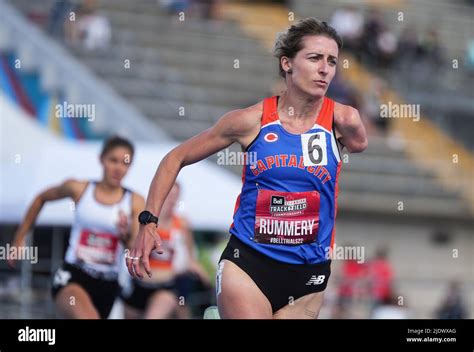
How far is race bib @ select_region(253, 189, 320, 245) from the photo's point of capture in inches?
284

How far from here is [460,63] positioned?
22.0 m

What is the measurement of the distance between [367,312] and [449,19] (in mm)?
9308

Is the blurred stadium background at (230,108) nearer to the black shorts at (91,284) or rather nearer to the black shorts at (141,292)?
the black shorts at (141,292)

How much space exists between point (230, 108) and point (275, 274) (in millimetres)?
11782

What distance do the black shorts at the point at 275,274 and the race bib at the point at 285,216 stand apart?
0.11 metres

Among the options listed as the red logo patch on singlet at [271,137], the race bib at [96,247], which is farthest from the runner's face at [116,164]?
the red logo patch on singlet at [271,137]

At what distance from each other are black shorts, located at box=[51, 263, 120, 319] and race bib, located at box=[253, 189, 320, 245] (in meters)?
2.86

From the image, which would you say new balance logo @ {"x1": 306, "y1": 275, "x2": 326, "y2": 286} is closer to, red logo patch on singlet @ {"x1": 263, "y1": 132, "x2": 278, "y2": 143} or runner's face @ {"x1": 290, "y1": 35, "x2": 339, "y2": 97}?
red logo patch on singlet @ {"x1": 263, "y1": 132, "x2": 278, "y2": 143}

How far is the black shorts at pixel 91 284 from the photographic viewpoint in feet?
31.8

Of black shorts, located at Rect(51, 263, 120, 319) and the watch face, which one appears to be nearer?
the watch face

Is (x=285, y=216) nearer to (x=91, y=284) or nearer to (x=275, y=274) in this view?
(x=275, y=274)

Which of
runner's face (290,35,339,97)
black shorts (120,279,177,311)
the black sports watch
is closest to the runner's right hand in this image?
the black sports watch
